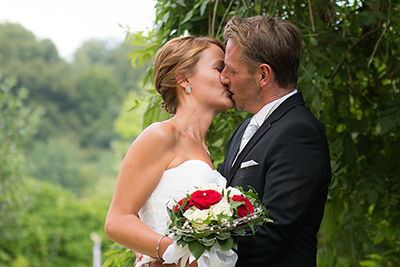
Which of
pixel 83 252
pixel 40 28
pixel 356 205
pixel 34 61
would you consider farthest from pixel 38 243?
pixel 40 28

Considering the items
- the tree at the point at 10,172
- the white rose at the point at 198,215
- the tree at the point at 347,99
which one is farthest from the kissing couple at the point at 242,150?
the tree at the point at 10,172

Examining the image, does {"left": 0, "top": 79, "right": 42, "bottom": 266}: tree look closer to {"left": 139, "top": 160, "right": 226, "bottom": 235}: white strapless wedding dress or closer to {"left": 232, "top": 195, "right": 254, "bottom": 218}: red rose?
{"left": 139, "top": 160, "right": 226, "bottom": 235}: white strapless wedding dress

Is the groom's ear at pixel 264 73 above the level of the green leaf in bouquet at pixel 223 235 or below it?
above

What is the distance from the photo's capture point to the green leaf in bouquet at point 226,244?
2051mm

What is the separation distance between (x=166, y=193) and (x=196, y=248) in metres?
0.67

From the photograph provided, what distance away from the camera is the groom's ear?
259 cm

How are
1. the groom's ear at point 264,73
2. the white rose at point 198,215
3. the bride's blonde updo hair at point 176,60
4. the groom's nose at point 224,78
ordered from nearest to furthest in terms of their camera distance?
1. the white rose at point 198,215
2. the groom's ear at point 264,73
3. the groom's nose at point 224,78
4. the bride's blonde updo hair at point 176,60

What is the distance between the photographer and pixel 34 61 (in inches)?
2351

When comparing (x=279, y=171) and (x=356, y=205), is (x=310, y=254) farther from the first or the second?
(x=356, y=205)

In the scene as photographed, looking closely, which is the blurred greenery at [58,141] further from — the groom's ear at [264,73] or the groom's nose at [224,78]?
the groom's ear at [264,73]

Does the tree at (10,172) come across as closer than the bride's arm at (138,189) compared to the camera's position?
No

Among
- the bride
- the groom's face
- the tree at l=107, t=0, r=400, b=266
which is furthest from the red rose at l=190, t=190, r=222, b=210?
the tree at l=107, t=0, r=400, b=266

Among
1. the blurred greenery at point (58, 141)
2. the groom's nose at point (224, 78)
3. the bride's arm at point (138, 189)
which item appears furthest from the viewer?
the blurred greenery at point (58, 141)

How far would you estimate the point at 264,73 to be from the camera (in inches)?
103
